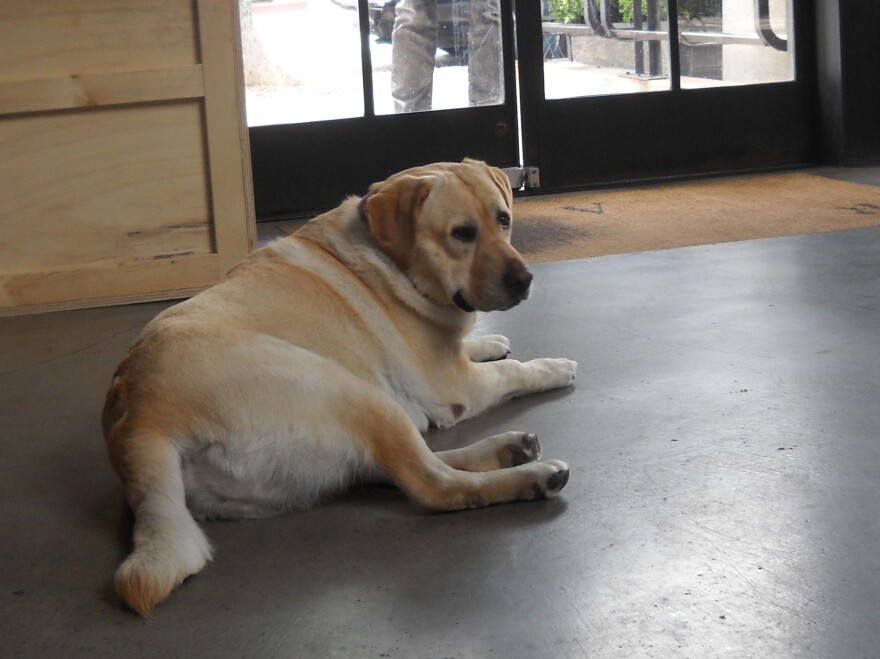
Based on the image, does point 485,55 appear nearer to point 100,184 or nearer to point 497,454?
point 100,184

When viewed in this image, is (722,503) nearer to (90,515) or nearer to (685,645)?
(685,645)

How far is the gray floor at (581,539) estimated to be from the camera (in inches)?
57.6

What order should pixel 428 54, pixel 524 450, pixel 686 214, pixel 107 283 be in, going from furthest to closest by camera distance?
pixel 428 54 < pixel 686 214 < pixel 107 283 < pixel 524 450

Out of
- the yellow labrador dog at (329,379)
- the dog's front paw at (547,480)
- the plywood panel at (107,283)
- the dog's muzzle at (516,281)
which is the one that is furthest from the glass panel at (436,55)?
the dog's front paw at (547,480)

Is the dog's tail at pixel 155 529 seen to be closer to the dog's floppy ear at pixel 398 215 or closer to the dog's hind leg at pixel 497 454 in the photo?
the dog's hind leg at pixel 497 454

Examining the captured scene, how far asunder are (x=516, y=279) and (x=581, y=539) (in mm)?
666

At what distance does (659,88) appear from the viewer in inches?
216

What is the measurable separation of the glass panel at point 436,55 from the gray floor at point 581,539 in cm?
270

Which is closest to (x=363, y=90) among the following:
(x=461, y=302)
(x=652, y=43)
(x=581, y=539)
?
(x=652, y=43)

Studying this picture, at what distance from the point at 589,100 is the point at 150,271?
8.66 ft

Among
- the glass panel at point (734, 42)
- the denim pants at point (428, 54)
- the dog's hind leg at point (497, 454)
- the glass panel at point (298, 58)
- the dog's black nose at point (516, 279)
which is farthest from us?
the glass panel at point (734, 42)

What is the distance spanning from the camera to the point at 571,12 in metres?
5.29

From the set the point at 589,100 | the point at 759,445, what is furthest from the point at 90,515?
the point at 589,100

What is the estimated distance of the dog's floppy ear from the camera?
88.3 inches
